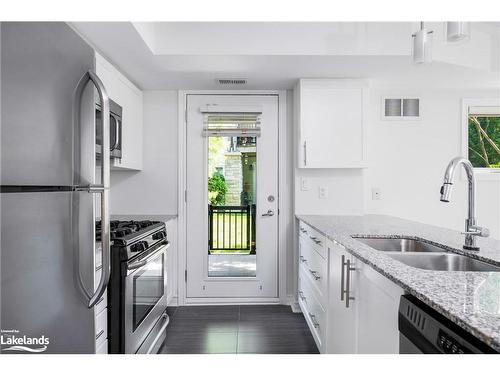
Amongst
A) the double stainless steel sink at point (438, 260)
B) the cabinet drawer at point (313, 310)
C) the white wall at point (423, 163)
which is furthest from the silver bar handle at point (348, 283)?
the white wall at point (423, 163)

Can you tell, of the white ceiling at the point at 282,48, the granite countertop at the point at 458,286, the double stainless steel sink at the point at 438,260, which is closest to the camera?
the granite countertop at the point at 458,286

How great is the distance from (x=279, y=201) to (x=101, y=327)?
2.10 meters

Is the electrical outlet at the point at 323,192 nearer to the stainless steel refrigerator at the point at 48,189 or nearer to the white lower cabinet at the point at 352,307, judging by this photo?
the white lower cabinet at the point at 352,307

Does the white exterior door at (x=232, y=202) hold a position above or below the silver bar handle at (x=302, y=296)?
above

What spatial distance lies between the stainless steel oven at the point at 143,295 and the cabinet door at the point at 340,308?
114 centimetres

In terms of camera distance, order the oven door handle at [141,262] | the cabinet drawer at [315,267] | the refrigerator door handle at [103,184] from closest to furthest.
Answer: the refrigerator door handle at [103,184]
the oven door handle at [141,262]
the cabinet drawer at [315,267]

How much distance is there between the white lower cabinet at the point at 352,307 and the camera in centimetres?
123

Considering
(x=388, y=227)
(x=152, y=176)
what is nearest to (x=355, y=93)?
(x=388, y=227)

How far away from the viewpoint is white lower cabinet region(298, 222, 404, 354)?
4.03 ft

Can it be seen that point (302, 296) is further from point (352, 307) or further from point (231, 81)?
point (231, 81)

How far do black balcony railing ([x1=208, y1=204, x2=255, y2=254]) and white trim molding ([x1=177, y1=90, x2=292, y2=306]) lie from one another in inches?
10.7

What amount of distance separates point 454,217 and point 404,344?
295cm

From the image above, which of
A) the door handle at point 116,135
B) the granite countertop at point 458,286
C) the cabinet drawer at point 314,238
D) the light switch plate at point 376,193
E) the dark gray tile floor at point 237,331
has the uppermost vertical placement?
the door handle at point 116,135

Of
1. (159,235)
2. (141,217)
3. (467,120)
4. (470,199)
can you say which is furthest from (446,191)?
(141,217)
